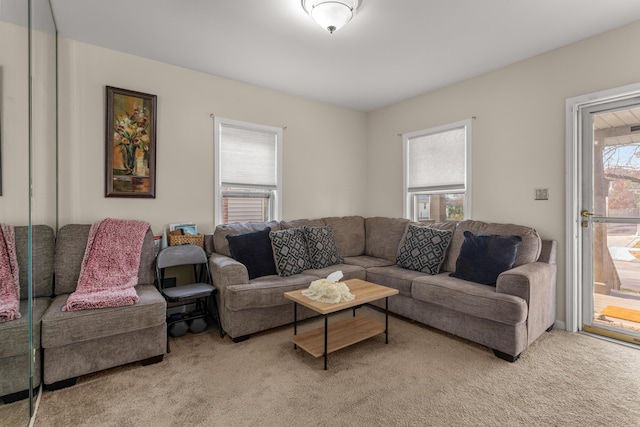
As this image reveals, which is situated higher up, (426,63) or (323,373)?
(426,63)

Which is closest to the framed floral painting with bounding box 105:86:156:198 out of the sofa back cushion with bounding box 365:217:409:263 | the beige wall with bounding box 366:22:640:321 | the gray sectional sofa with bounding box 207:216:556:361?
the gray sectional sofa with bounding box 207:216:556:361

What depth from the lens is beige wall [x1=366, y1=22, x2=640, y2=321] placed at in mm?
2666

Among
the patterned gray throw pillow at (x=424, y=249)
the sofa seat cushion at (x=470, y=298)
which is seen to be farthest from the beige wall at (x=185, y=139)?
the sofa seat cushion at (x=470, y=298)

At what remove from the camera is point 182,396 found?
6.30 feet

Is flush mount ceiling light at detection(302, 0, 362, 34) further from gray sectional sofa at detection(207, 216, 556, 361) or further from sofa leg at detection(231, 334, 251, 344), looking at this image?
sofa leg at detection(231, 334, 251, 344)

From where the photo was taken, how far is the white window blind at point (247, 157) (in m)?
3.57

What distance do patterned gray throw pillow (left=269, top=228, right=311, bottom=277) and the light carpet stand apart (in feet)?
2.49

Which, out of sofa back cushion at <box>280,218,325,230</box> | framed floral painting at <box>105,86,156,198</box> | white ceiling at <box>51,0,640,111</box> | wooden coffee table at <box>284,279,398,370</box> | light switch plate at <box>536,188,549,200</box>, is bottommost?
wooden coffee table at <box>284,279,398,370</box>

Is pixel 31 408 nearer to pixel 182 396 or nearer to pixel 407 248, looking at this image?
pixel 182 396

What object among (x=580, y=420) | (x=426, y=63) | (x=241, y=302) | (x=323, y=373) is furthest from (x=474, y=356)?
(x=426, y=63)

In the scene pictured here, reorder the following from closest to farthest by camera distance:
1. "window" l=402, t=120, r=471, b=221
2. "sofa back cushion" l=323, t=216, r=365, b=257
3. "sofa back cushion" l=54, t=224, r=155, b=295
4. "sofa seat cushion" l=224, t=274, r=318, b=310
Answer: "sofa back cushion" l=54, t=224, r=155, b=295
"sofa seat cushion" l=224, t=274, r=318, b=310
"window" l=402, t=120, r=471, b=221
"sofa back cushion" l=323, t=216, r=365, b=257

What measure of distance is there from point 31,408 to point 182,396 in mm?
758

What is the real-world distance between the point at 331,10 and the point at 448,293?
2.33m

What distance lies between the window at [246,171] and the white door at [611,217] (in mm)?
3132
